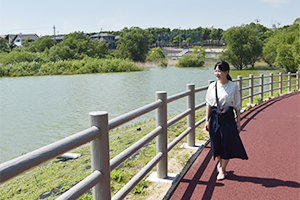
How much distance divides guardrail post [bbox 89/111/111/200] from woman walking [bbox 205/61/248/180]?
89.4 inches

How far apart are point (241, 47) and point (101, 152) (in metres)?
73.9

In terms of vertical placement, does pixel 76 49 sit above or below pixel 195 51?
above

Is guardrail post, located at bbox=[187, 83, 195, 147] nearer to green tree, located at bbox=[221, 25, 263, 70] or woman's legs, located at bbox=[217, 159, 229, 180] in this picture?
woman's legs, located at bbox=[217, 159, 229, 180]

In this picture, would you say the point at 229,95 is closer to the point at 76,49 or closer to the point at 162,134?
the point at 162,134

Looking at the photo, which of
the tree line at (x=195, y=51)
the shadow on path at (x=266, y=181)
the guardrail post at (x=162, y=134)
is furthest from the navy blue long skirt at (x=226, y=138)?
the tree line at (x=195, y=51)

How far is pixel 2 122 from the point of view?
16.9 meters

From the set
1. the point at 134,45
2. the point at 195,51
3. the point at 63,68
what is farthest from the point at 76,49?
the point at 195,51

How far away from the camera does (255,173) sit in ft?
16.2

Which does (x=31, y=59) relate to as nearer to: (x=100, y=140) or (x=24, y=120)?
(x=24, y=120)

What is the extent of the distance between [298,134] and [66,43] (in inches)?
3131

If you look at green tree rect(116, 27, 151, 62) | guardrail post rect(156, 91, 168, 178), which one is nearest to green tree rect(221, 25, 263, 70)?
green tree rect(116, 27, 151, 62)

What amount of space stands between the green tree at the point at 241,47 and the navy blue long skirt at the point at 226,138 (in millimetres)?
69998

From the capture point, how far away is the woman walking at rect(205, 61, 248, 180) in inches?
175

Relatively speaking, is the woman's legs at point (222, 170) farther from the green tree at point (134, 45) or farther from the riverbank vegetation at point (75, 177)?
the green tree at point (134, 45)
